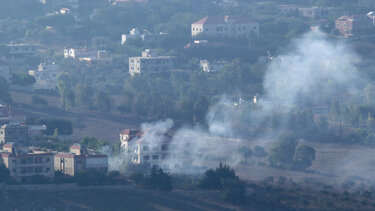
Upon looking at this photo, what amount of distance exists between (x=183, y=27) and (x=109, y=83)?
19254mm

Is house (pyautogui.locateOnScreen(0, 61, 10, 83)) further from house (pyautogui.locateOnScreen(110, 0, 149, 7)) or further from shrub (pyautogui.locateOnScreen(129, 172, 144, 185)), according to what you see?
house (pyautogui.locateOnScreen(110, 0, 149, 7))

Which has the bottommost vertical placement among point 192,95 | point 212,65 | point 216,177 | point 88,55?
point 216,177

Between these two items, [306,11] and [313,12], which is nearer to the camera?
[313,12]

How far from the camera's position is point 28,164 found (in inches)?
2308

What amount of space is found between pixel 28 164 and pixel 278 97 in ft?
84.0

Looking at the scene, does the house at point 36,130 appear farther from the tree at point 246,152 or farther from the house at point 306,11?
the house at point 306,11

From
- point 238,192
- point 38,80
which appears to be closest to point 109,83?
point 38,80

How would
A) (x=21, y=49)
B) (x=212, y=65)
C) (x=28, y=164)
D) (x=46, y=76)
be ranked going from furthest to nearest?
1. (x=21, y=49)
2. (x=212, y=65)
3. (x=46, y=76)
4. (x=28, y=164)

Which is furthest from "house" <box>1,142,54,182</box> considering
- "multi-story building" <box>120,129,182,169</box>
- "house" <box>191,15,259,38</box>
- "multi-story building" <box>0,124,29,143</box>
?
"house" <box>191,15,259,38</box>

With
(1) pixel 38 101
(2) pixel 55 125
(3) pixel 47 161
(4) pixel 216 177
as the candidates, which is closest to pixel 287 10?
(1) pixel 38 101

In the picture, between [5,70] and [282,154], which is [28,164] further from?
[5,70]

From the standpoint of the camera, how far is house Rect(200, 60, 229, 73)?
91062mm

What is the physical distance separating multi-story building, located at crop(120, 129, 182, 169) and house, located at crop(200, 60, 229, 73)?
2582 centimetres

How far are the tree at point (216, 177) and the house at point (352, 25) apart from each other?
43041 millimetres
